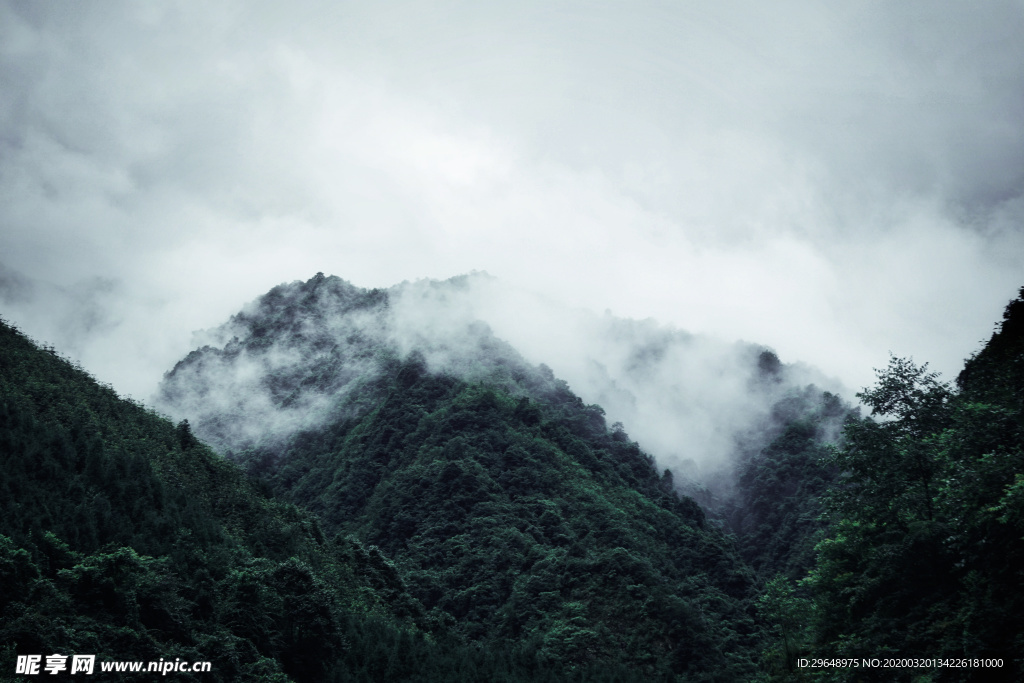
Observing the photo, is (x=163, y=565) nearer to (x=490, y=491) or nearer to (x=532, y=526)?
(x=532, y=526)

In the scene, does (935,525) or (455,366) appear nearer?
(935,525)

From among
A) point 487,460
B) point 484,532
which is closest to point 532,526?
point 484,532

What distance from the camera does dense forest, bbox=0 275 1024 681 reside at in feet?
80.7

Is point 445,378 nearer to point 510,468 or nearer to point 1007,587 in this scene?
point 510,468

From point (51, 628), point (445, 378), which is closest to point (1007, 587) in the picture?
point (51, 628)

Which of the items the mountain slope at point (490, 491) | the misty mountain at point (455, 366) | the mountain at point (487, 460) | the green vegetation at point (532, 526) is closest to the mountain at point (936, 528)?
the green vegetation at point (532, 526)

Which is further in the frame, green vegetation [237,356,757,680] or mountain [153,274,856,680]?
mountain [153,274,856,680]

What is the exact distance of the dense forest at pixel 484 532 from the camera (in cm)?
2461

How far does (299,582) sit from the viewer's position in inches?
1447

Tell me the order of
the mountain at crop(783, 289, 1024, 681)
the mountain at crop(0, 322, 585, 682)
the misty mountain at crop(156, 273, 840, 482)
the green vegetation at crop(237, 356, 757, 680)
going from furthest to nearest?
the misty mountain at crop(156, 273, 840, 482), the green vegetation at crop(237, 356, 757, 680), the mountain at crop(0, 322, 585, 682), the mountain at crop(783, 289, 1024, 681)

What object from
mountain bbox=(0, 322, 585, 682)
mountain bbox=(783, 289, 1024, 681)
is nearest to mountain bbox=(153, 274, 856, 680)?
mountain bbox=(0, 322, 585, 682)

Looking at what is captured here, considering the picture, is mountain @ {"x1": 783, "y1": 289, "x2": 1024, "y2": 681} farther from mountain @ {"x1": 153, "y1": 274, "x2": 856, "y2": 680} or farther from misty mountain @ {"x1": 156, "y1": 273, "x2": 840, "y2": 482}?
misty mountain @ {"x1": 156, "y1": 273, "x2": 840, "y2": 482}

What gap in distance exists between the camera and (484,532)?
6669 cm

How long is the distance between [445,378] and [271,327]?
4749cm
